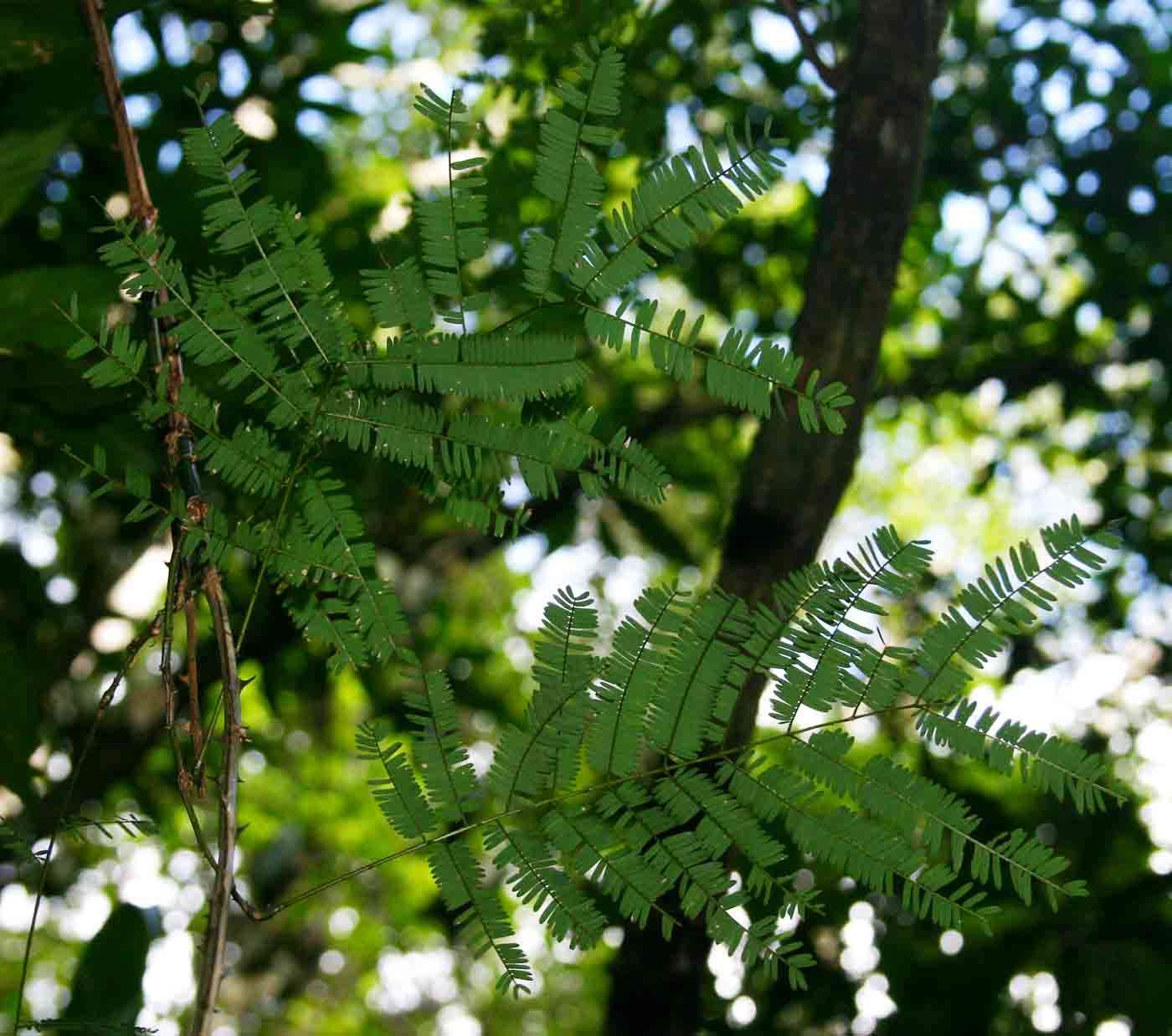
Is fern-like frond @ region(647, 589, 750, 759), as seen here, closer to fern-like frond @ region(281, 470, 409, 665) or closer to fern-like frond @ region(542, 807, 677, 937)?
fern-like frond @ region(542, 807, 677, 937)

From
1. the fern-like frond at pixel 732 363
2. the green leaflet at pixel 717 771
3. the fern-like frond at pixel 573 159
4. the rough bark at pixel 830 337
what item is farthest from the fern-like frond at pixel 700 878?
the rough bark at pixel 830 337

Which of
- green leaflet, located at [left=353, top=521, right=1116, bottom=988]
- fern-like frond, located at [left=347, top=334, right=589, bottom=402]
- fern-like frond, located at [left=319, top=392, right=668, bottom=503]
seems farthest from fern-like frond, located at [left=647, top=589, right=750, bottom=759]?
fern-like frond, located at [left=347, top=334, right=589, bottom=402]

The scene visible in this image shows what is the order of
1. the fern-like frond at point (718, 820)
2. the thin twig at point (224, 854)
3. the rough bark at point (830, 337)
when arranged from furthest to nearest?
the rough bark at point (830, 337)
the fern-like frond at point (718, 820)
the thin twig at point (224, 854)

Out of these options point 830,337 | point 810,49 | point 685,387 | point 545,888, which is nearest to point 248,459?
point 545,888

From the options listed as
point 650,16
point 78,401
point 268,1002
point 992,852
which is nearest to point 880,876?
point 992,852

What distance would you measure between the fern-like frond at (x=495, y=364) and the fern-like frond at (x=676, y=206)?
2.5 inches

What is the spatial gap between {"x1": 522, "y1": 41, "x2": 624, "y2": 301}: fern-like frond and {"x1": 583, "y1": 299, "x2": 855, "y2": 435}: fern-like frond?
68mm

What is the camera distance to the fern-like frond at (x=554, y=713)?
3.25 feet

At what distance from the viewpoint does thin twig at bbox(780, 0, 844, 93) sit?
1995 millimetres

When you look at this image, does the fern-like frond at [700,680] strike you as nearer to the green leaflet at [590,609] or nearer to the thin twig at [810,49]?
the green leaflet at [590,609]

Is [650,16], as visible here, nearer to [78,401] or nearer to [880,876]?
[78,401]

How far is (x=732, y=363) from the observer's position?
3.09ft

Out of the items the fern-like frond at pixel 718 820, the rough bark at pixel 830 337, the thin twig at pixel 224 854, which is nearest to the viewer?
the thin twig at pixel 224 854

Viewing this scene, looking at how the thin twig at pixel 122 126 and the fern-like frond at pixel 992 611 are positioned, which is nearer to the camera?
the fern-like frond at pixel 992 611
